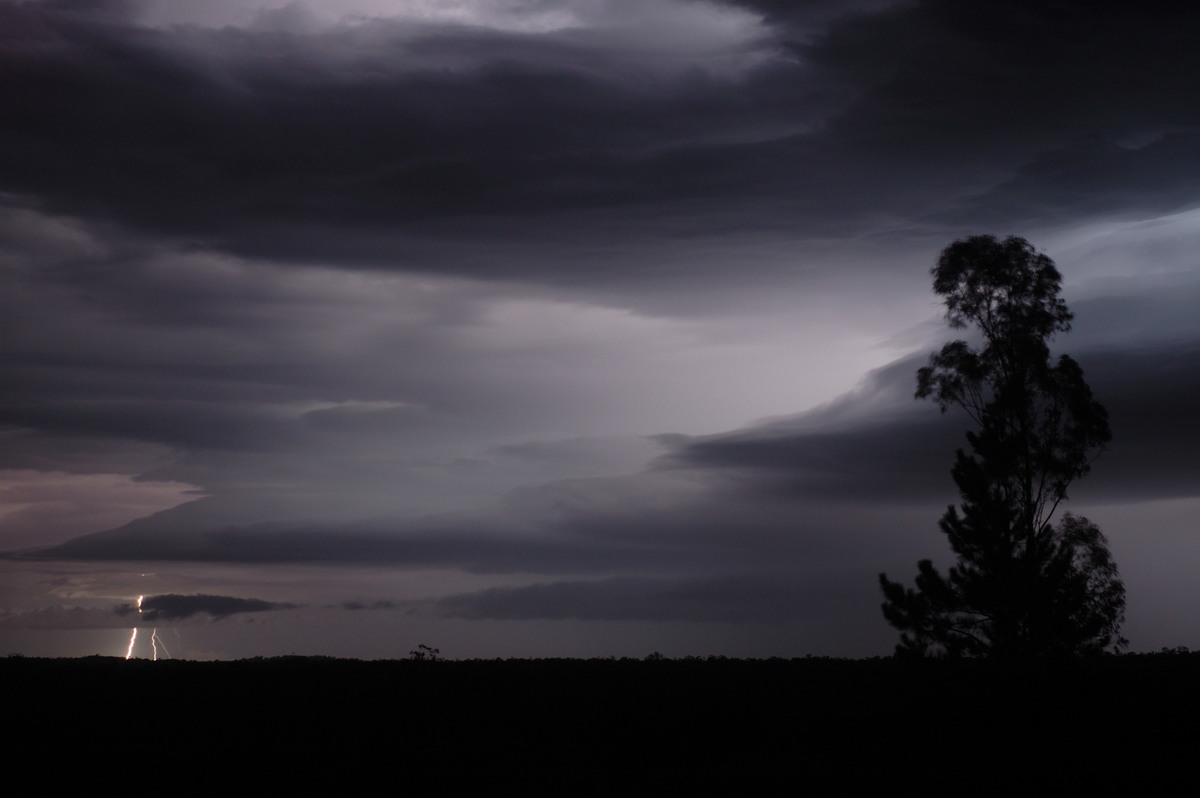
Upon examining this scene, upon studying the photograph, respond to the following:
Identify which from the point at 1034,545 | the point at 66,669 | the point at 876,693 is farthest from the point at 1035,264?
the point at 66,669

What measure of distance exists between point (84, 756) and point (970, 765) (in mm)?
16335

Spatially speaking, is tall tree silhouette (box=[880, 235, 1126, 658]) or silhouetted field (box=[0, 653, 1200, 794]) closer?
silhouetted field (box=[0, 653, 1200, 794])

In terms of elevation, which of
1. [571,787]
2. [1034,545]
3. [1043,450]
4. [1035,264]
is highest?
[1035,264]

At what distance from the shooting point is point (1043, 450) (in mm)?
45906

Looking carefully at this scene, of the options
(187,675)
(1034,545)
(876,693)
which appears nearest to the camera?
(876,693)

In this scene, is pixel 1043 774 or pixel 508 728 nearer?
pixel 1043 774

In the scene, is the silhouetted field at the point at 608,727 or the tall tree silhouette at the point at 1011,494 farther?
the tall tree silhouette at the point at 1011,494

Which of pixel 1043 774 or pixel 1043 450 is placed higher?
pixel 1043 450

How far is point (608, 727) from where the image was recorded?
22484 mm

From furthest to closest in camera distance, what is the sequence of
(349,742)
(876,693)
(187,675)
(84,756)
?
1. (187,675)
2. (876,693)
3. (349,742)
4. (84,756)

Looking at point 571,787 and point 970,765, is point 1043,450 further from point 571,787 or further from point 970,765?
point 571,787

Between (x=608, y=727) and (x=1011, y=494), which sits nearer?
(x=608, y=727)

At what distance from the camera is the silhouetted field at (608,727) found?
18516 mm

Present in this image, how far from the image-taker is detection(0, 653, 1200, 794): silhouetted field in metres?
18.5
